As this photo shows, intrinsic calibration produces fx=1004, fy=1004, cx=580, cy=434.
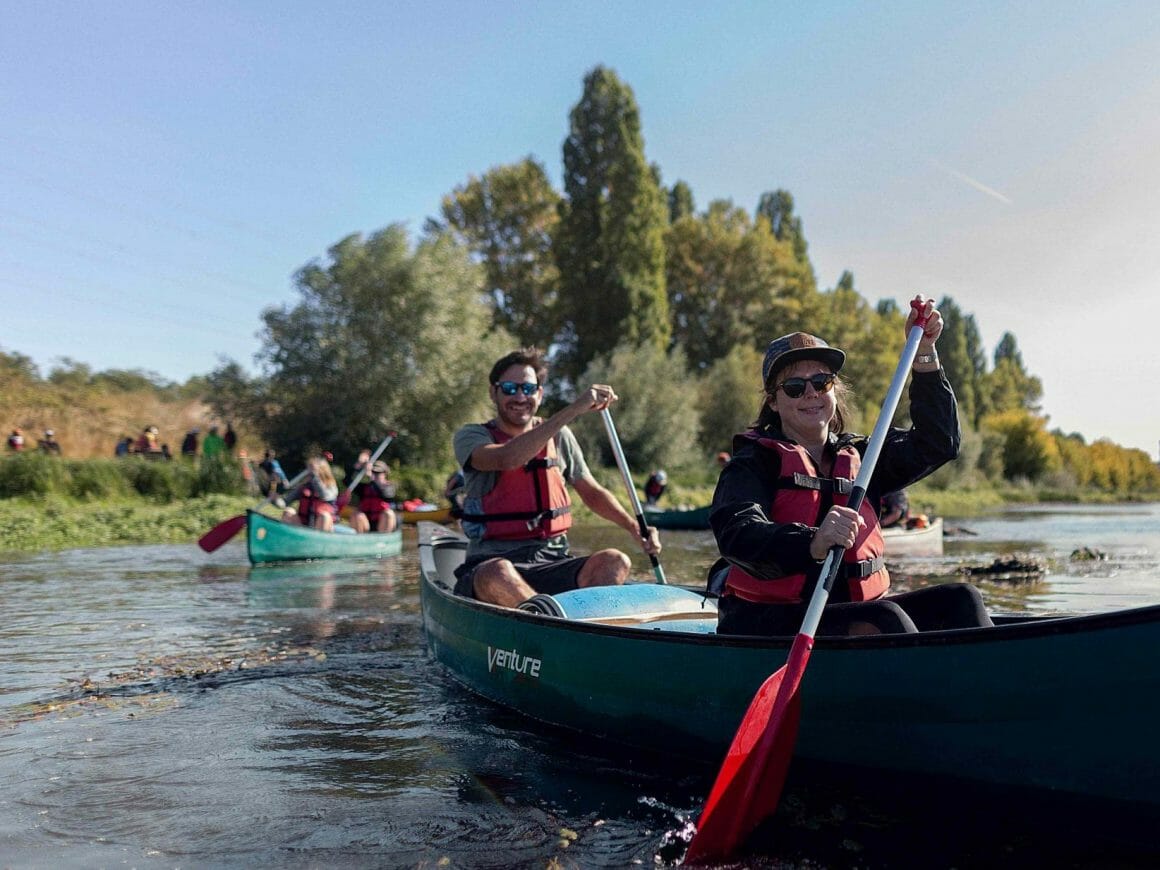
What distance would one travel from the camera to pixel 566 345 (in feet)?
117

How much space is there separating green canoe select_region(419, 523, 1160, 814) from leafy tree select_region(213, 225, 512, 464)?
20.5 meters

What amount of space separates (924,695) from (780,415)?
3.37ft

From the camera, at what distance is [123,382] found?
105 ft

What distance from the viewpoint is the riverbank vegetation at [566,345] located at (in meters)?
24.1

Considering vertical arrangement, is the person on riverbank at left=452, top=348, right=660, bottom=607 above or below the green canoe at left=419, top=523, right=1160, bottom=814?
above

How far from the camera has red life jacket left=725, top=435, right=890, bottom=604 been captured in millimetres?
3164

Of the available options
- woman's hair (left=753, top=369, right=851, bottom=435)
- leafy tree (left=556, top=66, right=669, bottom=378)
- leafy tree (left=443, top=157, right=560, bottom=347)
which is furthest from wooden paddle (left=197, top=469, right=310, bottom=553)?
leafy tree (left=443, top=157, right=560, bottom=347)

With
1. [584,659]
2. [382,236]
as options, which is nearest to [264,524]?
[584,659]

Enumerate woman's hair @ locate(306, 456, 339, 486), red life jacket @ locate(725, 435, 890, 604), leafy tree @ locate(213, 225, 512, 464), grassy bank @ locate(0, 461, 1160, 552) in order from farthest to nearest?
leafy tree @ locate(213, 225, 512, 464)
grassy bank @ locate(0, 461, 1160, 552)
woman's hair @ locate(306, 456, 339, 486)
red life jacket @ locate(725, 435, 890, 604)

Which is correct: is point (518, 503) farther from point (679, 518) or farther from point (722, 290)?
point (722, 290)

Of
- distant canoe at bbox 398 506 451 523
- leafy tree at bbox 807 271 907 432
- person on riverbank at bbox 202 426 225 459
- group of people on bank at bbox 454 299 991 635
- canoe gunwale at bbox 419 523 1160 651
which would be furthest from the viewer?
leafy tree at bbox 807 271 907 432

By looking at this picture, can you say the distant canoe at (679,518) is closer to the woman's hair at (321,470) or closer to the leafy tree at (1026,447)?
the woman's hair at (321,470)

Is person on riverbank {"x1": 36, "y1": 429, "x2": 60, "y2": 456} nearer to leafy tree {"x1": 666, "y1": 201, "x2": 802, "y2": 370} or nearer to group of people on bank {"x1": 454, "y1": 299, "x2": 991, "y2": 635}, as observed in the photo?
group of people on bank {"x1": 454, "y1": 299, "x2": 991, "y2": 635}

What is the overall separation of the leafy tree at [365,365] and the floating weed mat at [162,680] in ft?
58.8
